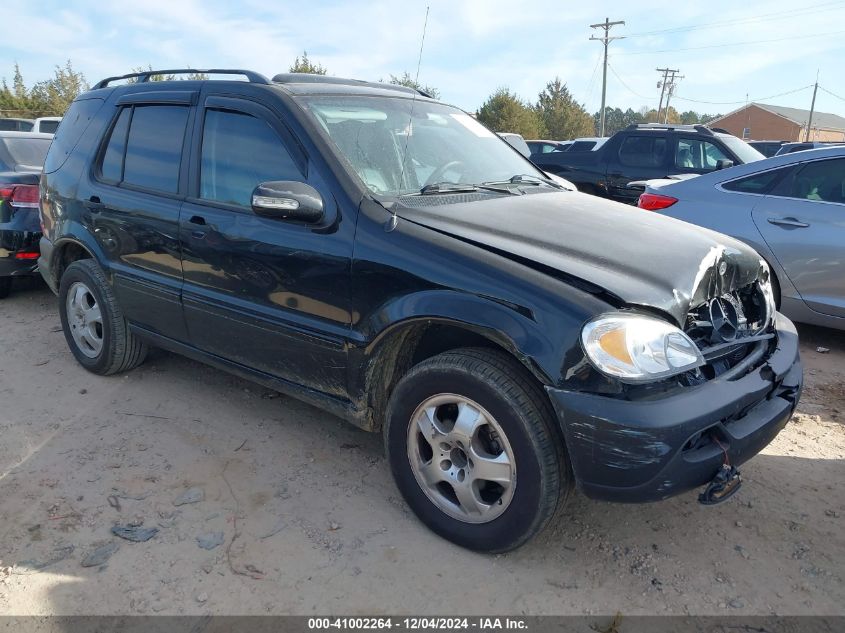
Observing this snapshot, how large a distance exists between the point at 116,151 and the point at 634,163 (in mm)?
7186

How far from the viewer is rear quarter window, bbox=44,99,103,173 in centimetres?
442

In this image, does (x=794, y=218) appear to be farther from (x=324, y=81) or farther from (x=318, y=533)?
(x=318, y=533)

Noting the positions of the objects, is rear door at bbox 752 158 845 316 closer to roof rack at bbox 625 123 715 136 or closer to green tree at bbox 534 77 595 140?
roof rack at bbox 625 123 715 136

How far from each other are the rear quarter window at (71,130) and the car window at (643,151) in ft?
23.4

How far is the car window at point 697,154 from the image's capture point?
895cm

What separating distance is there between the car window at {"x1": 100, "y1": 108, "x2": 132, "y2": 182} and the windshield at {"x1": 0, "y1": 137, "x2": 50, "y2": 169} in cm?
337

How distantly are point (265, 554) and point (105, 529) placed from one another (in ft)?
2.44

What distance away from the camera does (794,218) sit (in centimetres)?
499

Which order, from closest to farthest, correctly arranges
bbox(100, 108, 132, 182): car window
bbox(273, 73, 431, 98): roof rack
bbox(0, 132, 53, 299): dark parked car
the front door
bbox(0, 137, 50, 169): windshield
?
the front door → bbox(273, 73, 431, 98): roof rack → bbox(100, 108, 132, 182): car window → bbox(0, 132, 53, 299): dark parked car → bbox(0, 137, 50, 169): windshield

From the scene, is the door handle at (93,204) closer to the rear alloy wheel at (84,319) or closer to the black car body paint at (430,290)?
the black car body paint at (430,290)

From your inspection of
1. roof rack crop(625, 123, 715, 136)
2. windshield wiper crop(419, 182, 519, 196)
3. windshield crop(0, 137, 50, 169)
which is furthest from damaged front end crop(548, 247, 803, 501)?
roof rack crop(625, 123, 715, 136)

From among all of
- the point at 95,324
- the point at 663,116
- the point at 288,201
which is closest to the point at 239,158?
the point at 288,201

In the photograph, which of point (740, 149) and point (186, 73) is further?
point (740, 149)

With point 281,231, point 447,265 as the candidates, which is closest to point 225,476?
point 281,231
